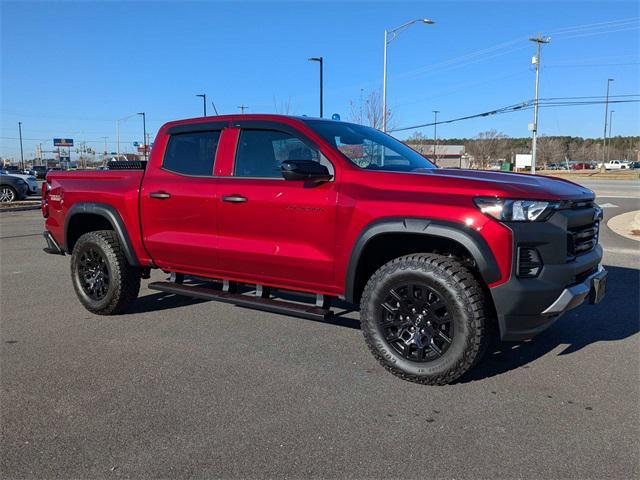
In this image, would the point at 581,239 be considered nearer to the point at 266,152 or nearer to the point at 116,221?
the point at 266,152

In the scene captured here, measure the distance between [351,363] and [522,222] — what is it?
173 cm

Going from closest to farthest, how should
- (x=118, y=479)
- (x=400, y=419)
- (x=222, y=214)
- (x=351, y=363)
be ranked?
(x=118, y=479) < (x=400, y=419) < (x=351, y=363) < (x=222, y=214)

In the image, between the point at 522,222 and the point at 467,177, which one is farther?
→ the point at 467,177

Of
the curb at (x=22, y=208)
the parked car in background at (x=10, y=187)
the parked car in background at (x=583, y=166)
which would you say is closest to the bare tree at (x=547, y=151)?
the parked car in background at (x=583, y=166)

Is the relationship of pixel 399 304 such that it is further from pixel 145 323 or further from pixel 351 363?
pixel 145 323

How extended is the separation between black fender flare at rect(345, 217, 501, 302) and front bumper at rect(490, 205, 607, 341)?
15 centimetres

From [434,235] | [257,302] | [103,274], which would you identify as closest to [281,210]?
[257,302]

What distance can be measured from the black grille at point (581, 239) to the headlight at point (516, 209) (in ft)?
1.05

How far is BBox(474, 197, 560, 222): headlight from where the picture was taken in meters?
3.43

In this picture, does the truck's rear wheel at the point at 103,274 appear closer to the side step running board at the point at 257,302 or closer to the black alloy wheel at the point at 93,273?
the black alloy wheel at the point at 93,273

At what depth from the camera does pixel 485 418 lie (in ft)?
10.8

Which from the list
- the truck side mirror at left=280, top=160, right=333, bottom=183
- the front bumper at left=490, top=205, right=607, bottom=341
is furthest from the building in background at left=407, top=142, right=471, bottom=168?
the front bumper at left=490, top=205, right=607, bottom=341

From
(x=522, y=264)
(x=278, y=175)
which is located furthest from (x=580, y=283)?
(x=278, y=175)

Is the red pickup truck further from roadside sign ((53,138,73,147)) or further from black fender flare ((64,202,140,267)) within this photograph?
roadside sign ((53,138,73,147))
